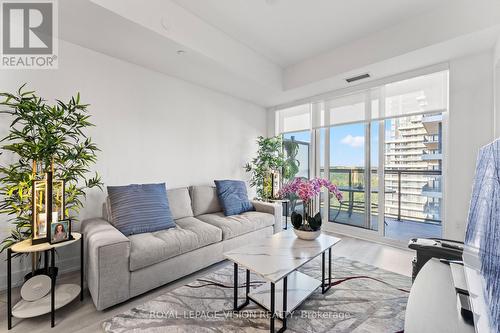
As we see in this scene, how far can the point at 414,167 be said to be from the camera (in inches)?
121

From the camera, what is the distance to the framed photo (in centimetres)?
166

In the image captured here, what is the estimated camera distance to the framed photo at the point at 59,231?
1.66m

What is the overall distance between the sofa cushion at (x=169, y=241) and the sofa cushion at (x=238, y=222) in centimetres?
13

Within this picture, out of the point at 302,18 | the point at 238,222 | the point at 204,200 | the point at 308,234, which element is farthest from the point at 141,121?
the point at 308,234

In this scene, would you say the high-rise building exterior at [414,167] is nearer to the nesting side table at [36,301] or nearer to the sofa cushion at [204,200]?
the sofa cushion at [204,200]

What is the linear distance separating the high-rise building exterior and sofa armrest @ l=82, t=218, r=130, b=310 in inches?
138

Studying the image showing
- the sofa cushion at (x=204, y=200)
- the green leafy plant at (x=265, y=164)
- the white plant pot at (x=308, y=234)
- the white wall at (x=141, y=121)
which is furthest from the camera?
the green leafy plant at (x=265, y=164)

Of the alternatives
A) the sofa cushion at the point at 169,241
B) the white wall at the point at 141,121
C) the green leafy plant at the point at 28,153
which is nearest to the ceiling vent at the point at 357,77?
the white wall at the point at 141,121

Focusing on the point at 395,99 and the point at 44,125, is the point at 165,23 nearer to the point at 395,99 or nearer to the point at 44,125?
the point at 44,125

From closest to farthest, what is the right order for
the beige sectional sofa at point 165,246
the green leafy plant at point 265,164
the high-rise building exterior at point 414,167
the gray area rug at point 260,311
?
the gray area rug at point 260,311, the beige sectional sofa at point 165,246, the high-rise building exterior at point 414,167, the green leafy plant at point 265,164

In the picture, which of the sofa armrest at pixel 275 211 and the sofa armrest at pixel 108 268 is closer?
the sofa armrest at pixel 108 268

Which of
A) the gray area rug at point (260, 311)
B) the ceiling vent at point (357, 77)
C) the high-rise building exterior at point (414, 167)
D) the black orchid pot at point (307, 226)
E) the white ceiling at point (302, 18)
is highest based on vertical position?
the white ceiling at point (302, 18)

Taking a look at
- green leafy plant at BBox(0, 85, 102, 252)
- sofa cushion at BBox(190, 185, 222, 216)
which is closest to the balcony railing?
sofa cushion at BBox(190, 185, 222, 216)

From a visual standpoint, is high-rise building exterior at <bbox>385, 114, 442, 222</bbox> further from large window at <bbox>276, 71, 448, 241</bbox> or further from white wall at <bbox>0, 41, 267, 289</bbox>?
white wall at <bbox>0, 41, 267, 289</bbox>
